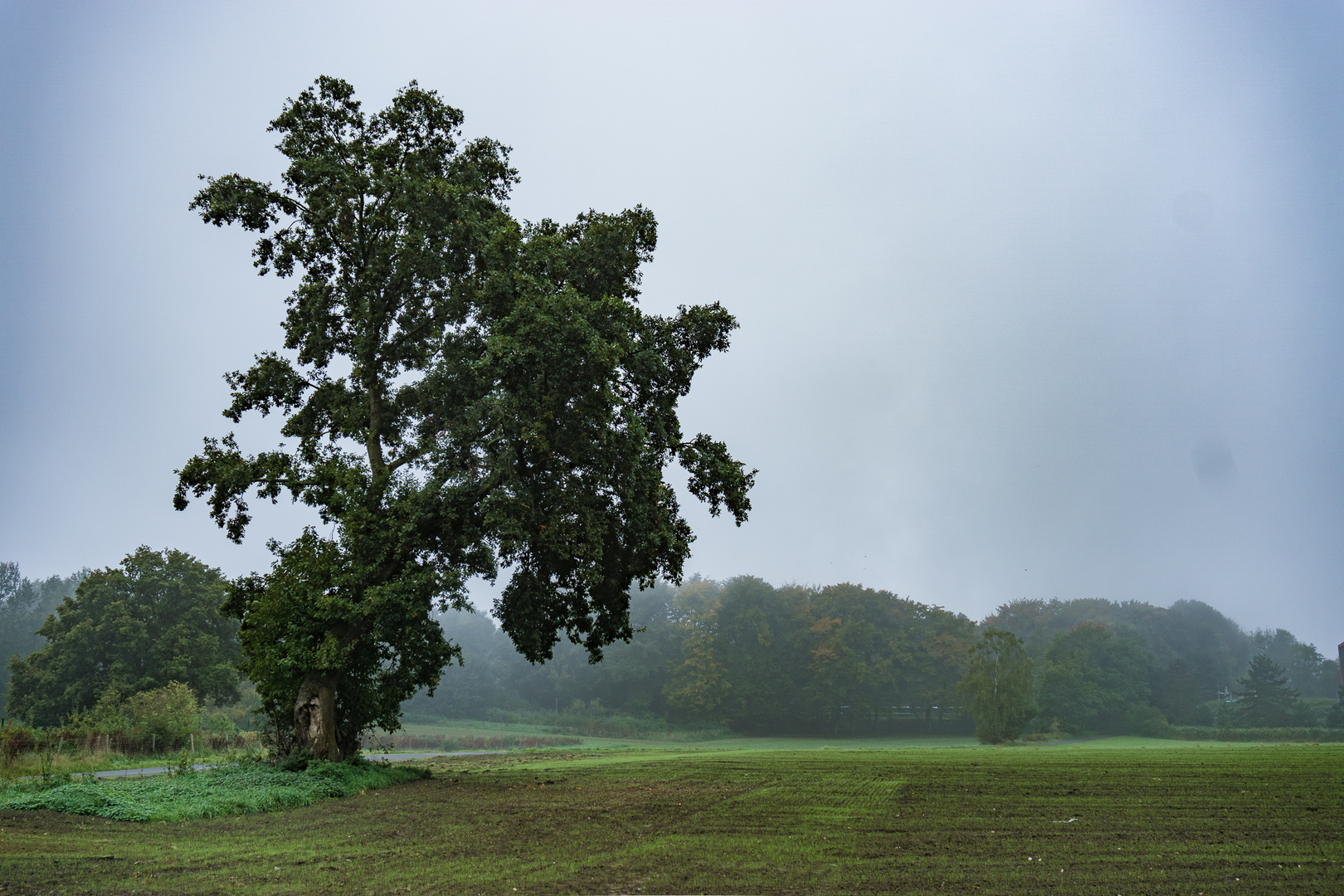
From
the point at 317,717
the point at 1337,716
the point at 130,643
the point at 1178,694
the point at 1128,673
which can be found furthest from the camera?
the point at 1178,694

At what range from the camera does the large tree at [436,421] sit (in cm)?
2261

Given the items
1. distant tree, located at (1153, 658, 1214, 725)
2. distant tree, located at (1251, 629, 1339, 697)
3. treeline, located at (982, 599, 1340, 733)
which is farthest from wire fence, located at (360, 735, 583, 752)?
distant tree, located at (1251, 629, 1339, 697)

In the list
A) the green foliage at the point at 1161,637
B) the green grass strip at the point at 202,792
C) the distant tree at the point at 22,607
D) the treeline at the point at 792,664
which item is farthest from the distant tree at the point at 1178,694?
the distant tree at the point at 22,607

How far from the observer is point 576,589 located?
25359 millimetres

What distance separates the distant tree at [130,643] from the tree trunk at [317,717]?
37405mm

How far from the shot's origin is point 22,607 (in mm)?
141125

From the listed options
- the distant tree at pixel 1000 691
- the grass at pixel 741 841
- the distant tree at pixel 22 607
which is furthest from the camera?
the distant tree at pixel 22 607

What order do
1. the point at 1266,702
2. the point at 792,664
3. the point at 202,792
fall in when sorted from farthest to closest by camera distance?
the point at 792,664, the point at 1266,702, the point at 202,792

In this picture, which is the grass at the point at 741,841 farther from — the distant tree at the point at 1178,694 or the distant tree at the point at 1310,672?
the distant tree at the point at 1310,672

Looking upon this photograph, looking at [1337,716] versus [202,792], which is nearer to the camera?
[202,792]

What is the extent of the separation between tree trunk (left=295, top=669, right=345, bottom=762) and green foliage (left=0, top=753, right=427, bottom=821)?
1.08 m

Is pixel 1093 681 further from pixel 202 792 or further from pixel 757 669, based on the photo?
pixel 202 792

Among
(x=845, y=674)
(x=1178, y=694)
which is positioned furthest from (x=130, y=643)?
(x=1178, y=694)

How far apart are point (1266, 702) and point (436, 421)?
311ft
